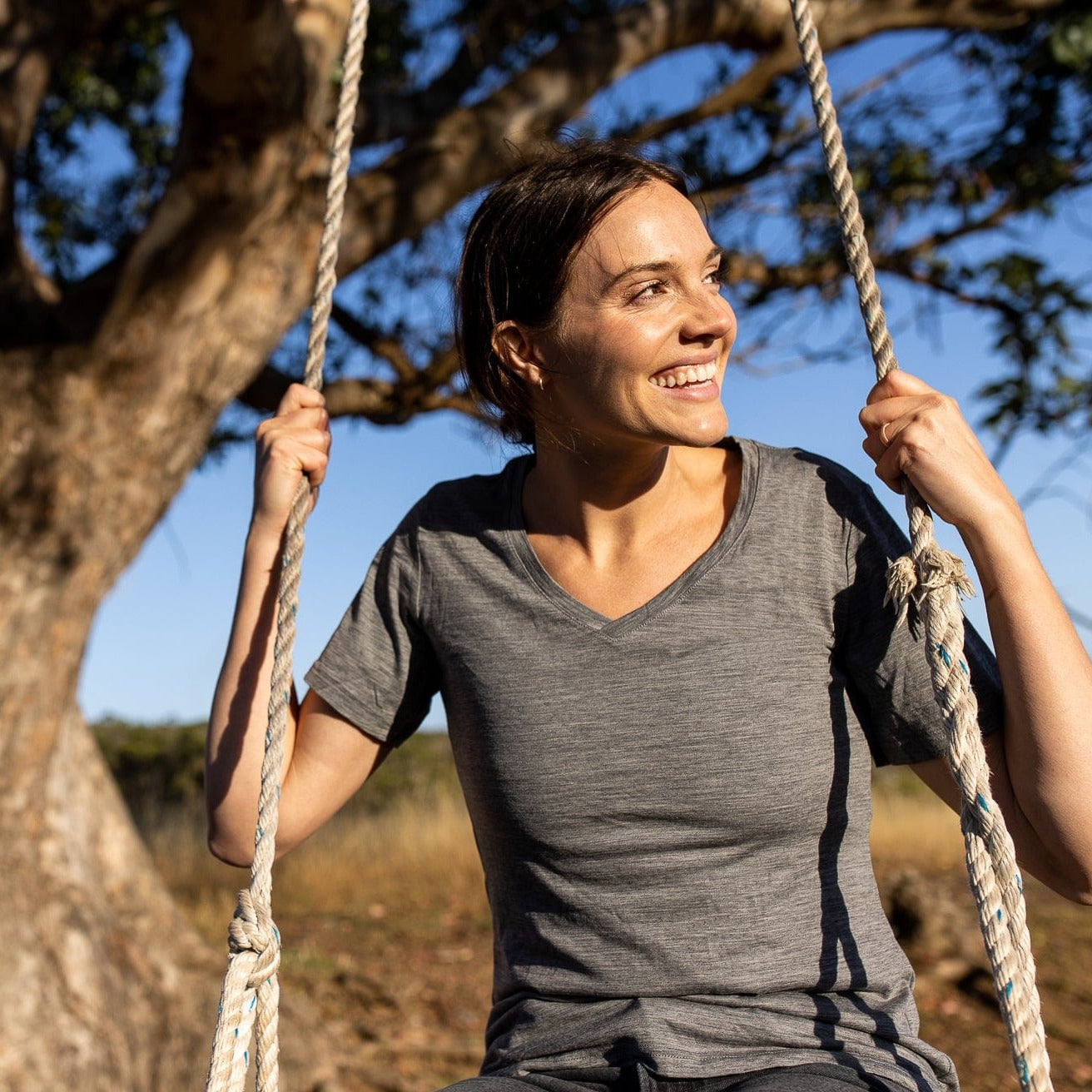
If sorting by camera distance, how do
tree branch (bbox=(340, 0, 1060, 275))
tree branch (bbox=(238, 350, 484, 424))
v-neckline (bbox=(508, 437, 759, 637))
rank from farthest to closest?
tree branch (bbox=(238, 350, 484, 424))
tree branch (bbox=(340, 0, 1060, 275))
v-neckline (bbox=(508, 437, 759, 637))

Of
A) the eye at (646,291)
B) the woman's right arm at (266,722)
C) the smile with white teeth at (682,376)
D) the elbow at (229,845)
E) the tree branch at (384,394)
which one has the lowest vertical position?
the elbow at (229,845)

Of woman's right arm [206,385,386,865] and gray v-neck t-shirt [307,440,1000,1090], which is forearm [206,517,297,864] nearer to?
woman's right arm [206,385,386,865]

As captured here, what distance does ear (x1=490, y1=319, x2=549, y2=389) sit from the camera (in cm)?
183

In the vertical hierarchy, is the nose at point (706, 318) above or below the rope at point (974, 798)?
above

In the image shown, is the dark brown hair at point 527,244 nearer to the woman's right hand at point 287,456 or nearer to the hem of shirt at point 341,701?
the woman's right hand at point 287,456

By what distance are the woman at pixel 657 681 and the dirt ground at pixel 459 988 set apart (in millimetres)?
2785

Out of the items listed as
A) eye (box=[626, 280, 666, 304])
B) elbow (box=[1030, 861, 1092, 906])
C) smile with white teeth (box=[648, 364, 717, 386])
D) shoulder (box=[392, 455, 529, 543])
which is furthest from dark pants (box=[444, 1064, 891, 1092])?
eye (box=[626, 280, 666, 304])

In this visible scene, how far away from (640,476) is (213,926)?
15.8ft

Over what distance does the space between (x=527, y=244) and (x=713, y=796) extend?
850 mm

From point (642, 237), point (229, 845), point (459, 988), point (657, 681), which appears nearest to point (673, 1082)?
point (657, 681)

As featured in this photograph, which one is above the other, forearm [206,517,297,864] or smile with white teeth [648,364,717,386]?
smile with white teeth [648,364,717,386]

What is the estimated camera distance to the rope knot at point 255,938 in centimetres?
151

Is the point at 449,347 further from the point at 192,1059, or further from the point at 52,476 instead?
the point at 192,1059

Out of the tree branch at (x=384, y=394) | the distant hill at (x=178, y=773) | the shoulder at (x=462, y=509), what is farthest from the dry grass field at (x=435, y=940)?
the shoulder at (x=462, y=509)
